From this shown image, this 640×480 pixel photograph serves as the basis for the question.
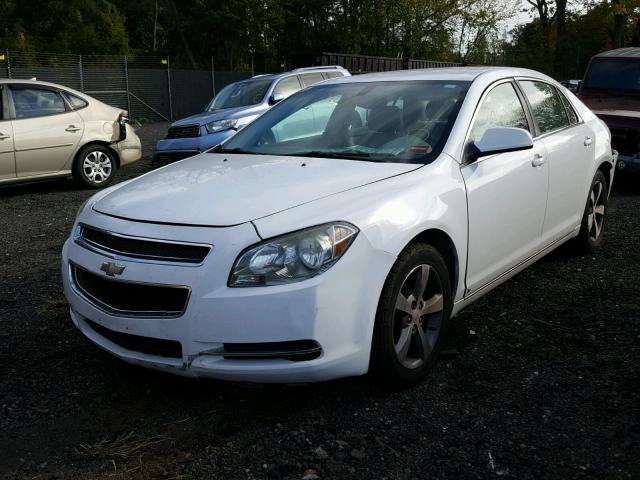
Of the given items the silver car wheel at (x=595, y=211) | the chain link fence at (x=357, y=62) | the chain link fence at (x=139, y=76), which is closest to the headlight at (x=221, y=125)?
the silver car wheel at (x=595, y=211)

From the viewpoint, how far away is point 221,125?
10609mm

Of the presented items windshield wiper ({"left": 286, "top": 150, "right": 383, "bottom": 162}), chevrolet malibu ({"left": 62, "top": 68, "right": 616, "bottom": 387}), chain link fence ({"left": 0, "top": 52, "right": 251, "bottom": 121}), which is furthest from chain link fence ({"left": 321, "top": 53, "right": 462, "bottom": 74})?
windshield wiper ({"left": 286, "top": 150, "right": 383, "bottom": 162})

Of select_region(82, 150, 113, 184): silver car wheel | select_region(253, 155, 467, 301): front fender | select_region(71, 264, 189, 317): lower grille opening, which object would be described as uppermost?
select_region(253, 155, 467, 301): front fender

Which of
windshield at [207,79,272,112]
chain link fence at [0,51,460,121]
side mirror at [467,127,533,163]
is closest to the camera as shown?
side mirror at [467,127,533,163]

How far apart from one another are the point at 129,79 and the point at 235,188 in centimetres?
2328

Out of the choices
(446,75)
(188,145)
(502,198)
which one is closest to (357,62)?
(188,145)

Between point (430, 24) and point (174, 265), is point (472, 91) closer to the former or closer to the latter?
point (174, 265)

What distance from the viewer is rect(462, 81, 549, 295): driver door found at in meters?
3.56

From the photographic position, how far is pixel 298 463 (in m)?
2.66

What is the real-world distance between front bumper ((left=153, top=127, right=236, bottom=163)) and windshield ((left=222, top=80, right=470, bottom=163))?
6.07 m

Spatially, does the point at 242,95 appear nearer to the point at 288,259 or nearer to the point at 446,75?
the point at 446,75

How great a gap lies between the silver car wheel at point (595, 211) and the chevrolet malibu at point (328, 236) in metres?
1.12

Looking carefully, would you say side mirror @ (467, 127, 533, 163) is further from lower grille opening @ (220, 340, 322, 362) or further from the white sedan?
the white sedan

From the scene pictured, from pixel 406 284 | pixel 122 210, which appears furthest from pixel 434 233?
pixel 122 210
